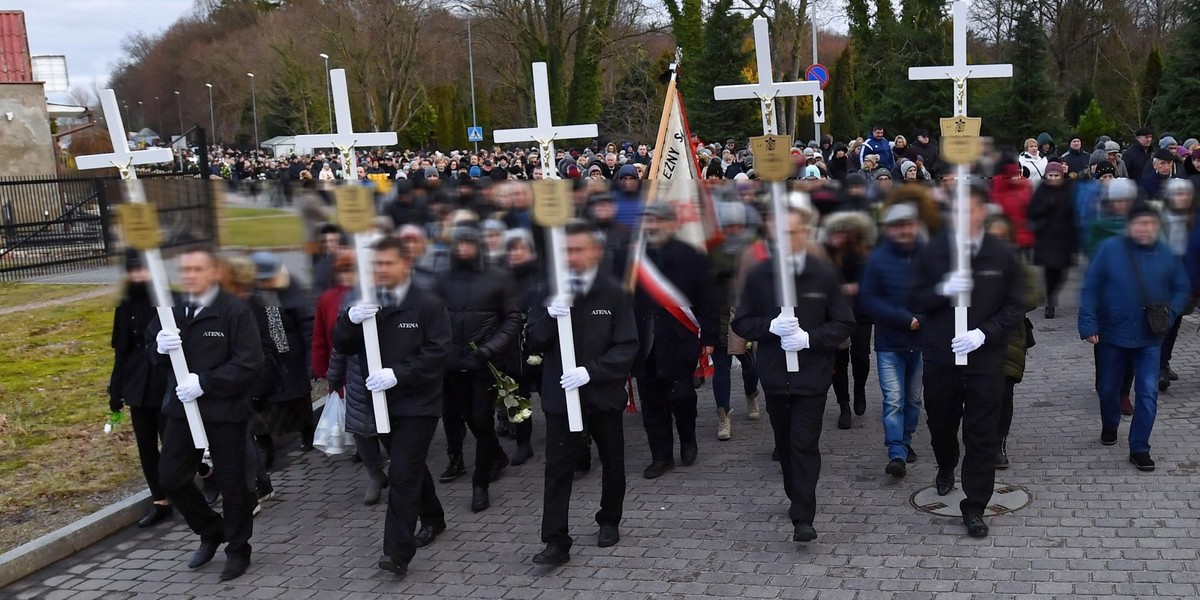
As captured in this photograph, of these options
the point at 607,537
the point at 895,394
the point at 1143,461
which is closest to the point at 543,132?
the point at 607,537

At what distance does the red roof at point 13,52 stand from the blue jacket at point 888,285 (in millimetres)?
24516

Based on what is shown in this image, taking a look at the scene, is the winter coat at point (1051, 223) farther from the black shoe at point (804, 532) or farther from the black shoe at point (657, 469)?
the black shoe at point (657, 469)

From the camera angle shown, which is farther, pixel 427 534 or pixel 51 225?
pixel 51 225

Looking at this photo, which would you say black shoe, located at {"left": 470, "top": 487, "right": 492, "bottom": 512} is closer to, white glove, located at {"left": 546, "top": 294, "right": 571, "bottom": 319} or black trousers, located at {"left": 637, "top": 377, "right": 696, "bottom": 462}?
black trousers, located at {"left": 637, "top": 377, "right": 696, "bottom": 462}

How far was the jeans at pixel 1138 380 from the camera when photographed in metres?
6.88

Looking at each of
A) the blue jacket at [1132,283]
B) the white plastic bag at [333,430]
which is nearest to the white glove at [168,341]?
the white plastic bag at [333,430]

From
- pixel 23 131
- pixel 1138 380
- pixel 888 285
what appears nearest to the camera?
pixel 888 285

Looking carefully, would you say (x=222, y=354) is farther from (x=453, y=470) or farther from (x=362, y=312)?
(x=453, y=470)

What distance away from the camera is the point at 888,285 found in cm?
646

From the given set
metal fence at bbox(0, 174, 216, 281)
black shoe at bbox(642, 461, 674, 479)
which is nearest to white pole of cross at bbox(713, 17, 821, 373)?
black shoe at bbox(642, 461, 674, 479)

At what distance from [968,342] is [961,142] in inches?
42.2

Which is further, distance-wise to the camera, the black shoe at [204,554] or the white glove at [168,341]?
the black shoe at [204,554]

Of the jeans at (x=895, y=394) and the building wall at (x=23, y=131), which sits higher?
the building wall at (x=23, y=131)

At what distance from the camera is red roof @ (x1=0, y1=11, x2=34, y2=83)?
986 inches
